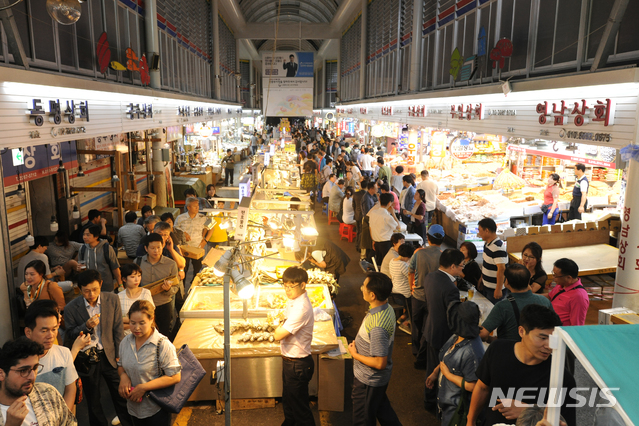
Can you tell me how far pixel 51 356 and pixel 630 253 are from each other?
5.16 meters

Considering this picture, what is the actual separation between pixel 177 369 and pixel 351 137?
24.1 meters

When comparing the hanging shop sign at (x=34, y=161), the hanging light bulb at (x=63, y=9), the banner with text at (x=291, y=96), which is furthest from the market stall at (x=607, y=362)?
the banner with text at (x=291, y=96)

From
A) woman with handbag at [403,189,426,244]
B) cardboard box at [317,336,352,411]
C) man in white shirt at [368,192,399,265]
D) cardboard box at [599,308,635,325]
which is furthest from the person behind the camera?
woman with handbag at [403,189,426,244]

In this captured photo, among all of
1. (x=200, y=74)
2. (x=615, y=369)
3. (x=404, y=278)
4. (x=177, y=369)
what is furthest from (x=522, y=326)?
(x=200, y=74)

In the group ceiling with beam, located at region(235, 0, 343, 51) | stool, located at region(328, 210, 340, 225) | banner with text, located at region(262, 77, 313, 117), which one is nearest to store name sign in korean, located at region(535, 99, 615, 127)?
stool, located at region(328, 210, 340, 225)

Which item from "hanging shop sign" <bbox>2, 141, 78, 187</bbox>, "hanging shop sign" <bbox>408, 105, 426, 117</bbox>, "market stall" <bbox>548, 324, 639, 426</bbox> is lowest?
"market stall" <bbox>548, 324, 639, 426</bbox>

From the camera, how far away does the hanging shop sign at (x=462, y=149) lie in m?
13.4

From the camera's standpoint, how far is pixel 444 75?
37.7 feet

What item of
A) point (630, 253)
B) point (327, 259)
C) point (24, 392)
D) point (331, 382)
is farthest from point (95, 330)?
point (630, 253)

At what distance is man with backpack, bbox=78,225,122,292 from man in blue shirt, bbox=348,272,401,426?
3.35 meters

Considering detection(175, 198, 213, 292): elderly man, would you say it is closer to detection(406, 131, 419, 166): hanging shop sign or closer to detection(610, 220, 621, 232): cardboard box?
detection(610, 220, 621, 232): cardboard box

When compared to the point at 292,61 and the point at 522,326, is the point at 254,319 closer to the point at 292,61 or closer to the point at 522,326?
the point at 522,326

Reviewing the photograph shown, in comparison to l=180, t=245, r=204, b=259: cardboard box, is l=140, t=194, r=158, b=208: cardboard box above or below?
above

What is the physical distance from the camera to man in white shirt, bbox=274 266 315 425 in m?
4.17
